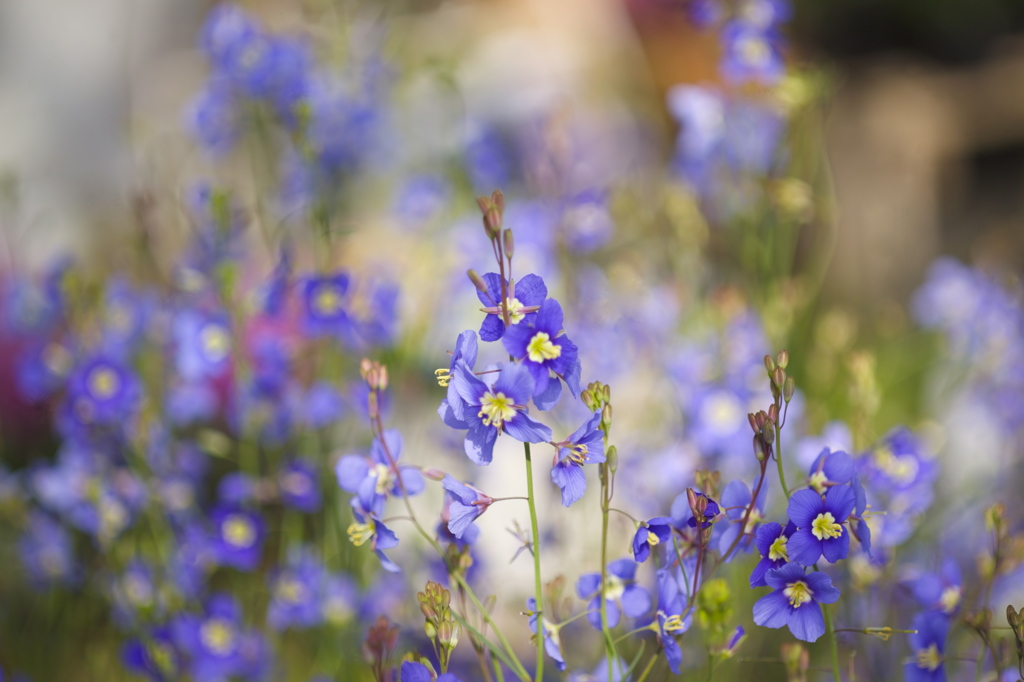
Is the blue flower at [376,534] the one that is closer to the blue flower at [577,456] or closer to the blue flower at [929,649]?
the blue flower at [577,456]

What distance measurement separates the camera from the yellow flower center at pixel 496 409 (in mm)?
989

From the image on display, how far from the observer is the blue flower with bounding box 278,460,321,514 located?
177cm

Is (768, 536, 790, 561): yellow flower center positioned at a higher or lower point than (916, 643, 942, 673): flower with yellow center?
higher

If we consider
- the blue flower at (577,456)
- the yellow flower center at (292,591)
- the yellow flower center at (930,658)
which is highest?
the yellow flower center at (292,591)

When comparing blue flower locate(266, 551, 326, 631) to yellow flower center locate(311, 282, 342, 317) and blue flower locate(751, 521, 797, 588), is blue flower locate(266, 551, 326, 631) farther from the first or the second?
blue flower locate(751, 521, 797, 588)

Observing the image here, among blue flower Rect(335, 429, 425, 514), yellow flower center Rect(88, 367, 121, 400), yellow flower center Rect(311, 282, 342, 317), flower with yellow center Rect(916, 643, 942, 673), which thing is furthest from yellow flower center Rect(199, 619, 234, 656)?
flower with yellow center Rect(916, 643, 942, 673)

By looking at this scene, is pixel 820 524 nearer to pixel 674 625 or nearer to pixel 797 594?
pixel 797 594

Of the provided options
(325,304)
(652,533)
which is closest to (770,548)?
(652,533)

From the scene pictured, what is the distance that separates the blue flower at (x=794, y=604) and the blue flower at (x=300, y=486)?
1.02 m

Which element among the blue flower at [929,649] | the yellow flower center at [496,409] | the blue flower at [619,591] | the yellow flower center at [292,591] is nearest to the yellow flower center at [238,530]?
the yellow flower center at [292,591]

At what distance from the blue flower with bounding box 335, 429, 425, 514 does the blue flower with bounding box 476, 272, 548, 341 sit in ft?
0.77

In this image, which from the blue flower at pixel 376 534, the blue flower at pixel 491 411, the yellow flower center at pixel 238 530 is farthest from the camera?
the yellow flower center at pixel 238 530

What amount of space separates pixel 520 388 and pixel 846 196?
4.32m

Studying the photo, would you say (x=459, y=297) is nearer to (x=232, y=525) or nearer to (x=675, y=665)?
(x=232, y=525)
